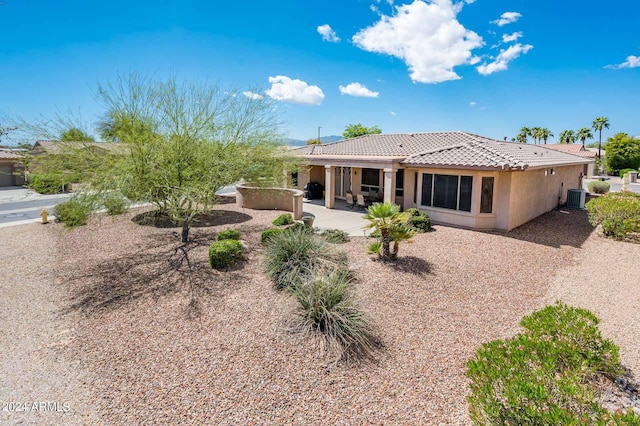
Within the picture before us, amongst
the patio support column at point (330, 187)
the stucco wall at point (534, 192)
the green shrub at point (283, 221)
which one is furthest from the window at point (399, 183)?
the green shrub at point (283, 221)

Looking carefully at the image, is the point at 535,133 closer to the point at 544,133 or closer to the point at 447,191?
the point at 544,133

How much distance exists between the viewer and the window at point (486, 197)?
50.4 feet

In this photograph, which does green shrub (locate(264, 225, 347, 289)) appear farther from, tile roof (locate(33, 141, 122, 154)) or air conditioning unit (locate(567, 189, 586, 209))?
air conditioning unit (locate(567, 189, 586, 209))

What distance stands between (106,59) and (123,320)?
9.64 m

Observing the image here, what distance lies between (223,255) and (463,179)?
11.1 m

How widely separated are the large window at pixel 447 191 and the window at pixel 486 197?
0.49 meters

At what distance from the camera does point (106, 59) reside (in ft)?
40.4

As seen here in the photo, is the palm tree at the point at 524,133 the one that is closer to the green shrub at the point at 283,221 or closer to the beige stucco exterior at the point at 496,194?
the beige stucco exterior at the point at 496,194

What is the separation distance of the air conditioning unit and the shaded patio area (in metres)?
13.9

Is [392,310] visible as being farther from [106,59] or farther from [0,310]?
[106,59]

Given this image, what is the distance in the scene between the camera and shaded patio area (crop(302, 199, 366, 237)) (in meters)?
16.0

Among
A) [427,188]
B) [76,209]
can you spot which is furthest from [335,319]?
[427,188]

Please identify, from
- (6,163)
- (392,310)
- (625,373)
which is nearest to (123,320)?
(392,310)

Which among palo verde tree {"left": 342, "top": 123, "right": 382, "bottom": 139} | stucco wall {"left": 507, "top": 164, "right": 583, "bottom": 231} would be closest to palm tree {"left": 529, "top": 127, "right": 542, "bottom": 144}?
palo verde tree {"left": 342, "top": 123, "right": 382, "bottom": 139}
